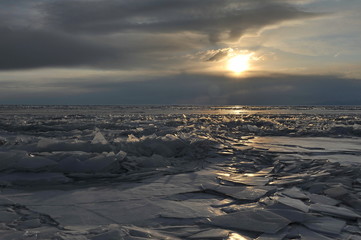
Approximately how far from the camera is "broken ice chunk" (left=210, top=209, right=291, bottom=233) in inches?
88.8

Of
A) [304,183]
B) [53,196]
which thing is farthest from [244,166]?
[53,196]

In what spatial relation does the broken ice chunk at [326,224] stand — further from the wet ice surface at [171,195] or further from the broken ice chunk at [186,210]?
the broken ice chunk at [186,210]

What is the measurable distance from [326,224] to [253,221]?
0.55 m

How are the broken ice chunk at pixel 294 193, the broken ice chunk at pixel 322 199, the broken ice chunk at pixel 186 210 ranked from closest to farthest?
the broken ice chunk at pixel 186 210
the broken ice chunk at pixel 322 199
the broken ice chunk at pixel 294 193

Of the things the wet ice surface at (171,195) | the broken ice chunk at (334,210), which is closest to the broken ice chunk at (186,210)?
the wet ice surface at (171,195)

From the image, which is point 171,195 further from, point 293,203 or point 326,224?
point 326,224

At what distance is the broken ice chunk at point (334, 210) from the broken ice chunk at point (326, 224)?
13 centimetres

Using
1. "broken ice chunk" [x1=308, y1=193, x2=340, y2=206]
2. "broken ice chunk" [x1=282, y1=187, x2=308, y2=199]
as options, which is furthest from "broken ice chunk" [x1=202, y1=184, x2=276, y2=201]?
"broken ice chunk" [x1=308, y1=193, x2=340, y2=206]

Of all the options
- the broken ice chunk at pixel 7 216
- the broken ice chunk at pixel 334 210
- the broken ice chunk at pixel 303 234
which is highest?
the broken ice chunk at pixel 7 216

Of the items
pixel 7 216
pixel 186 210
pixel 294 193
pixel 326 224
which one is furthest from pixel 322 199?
pixel 7 216

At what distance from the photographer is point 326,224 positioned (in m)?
2.37

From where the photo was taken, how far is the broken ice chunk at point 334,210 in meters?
2.56

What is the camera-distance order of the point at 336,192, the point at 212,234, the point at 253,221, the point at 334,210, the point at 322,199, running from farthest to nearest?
the point at 336,192, the point at 322,199, the point at 334,210, the point at 253,221, the point at 212,234

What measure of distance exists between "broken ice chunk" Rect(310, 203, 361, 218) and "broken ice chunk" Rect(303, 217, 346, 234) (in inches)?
5.2
